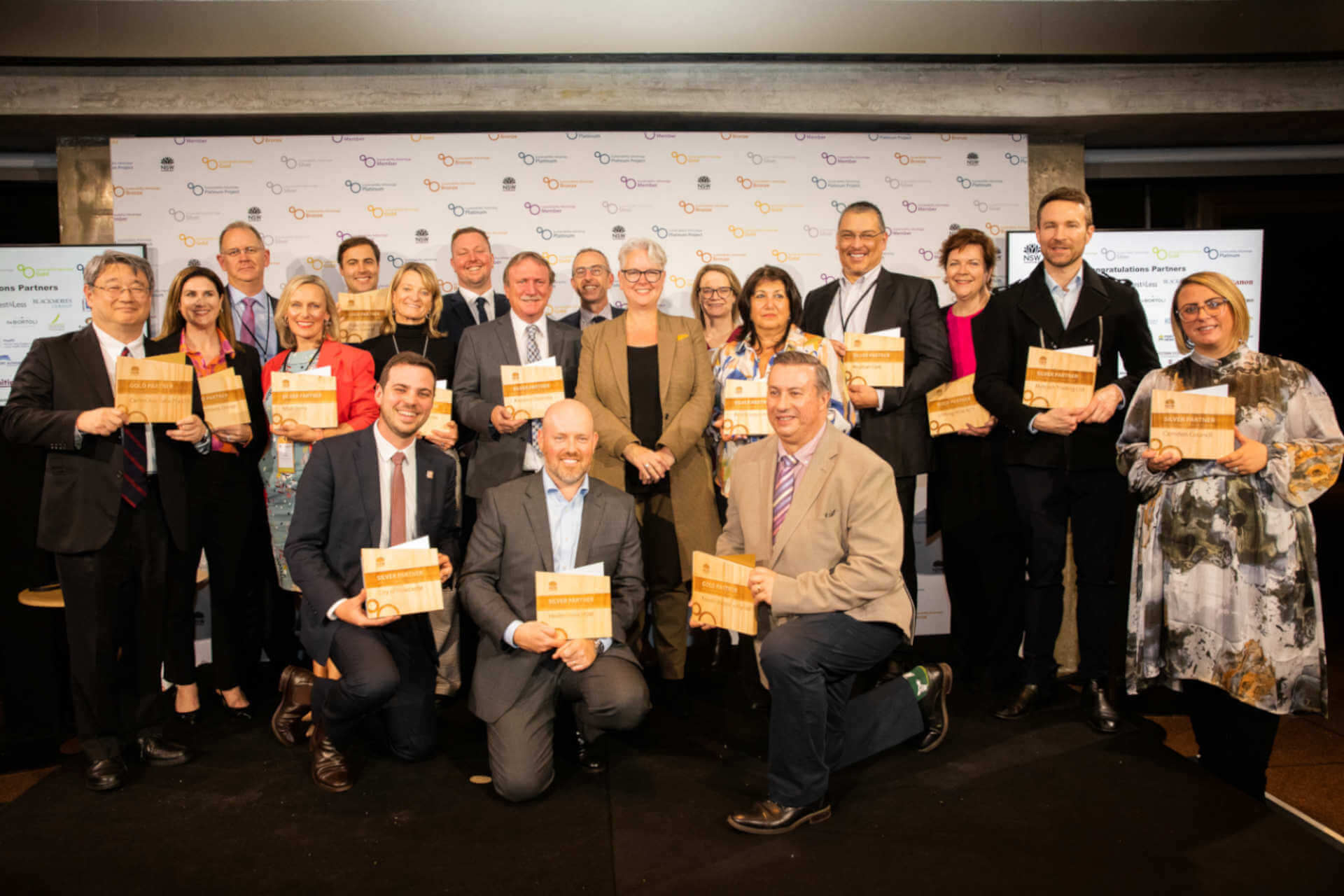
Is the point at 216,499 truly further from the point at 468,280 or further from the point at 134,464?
the point at 468,280

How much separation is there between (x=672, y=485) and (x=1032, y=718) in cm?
176

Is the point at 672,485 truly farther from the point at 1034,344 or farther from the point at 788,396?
the point at 1034,344

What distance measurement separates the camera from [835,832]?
8.76 feet

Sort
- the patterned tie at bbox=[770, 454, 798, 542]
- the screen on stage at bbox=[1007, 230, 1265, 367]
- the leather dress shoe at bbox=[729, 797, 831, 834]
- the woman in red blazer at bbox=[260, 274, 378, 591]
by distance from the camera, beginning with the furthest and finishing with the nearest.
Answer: the screen on stage at bbox=[1007, 230, 1265, 367], the woman in red blazer at bbox=[260, 274, 378, 591], the patterned tie at bbox=[770, 454, 798, 542], the leather dress shoe at bbox=[729, 797, 831, 834]

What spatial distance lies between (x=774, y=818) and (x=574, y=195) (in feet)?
13.4

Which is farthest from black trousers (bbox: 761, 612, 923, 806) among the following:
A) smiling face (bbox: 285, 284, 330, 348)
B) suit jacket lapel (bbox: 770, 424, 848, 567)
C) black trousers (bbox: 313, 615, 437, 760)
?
smiling face (bbox: 285, 284, 330, 348)

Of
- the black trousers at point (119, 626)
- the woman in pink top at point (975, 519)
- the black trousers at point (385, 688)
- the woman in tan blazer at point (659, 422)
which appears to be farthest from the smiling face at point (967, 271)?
the black trousers at point (119, 626)

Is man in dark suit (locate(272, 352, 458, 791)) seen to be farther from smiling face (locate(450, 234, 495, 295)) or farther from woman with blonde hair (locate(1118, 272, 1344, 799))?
woman with blonde hair (locate(1118, 272, 1344, 799))

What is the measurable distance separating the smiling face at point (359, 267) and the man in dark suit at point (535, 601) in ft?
6.32

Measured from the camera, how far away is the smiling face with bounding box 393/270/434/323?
13.5 ft

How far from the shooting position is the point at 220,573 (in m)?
3.75

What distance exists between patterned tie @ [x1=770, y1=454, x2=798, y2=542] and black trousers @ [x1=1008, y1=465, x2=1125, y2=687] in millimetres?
1201

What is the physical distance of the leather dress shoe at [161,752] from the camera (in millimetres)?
3281

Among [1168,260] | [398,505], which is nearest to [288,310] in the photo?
[398,505]
